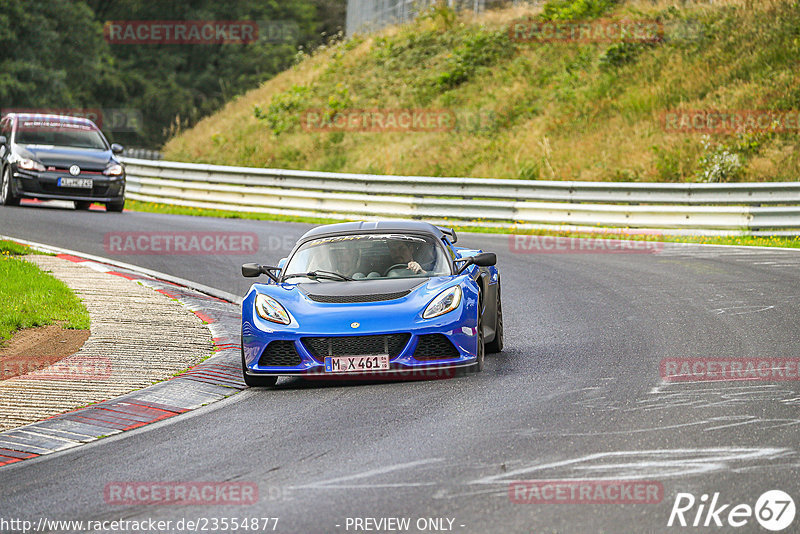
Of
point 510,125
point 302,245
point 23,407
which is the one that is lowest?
point 23,407

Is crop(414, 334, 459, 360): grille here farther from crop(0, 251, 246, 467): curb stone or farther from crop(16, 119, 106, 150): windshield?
crop(16, 119, 106, 150): windshield

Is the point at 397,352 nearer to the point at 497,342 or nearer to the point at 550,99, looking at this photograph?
the point at 497,342

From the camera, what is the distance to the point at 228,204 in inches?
1080

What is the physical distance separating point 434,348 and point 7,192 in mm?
16688

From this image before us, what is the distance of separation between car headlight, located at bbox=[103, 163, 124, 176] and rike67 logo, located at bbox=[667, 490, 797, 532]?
19266 millimetres

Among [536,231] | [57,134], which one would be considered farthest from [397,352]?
[57,134]

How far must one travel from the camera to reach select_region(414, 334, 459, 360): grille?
8664 millimetres

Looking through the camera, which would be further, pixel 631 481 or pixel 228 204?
pixel 228 204

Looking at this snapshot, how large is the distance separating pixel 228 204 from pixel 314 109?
10361mm

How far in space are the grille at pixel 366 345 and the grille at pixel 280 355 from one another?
23 centimetres

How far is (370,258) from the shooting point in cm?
988

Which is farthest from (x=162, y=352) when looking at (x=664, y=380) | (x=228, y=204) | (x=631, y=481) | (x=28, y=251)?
(x=228, y=204)

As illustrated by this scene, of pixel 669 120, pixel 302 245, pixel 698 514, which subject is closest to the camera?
pixel 698 514

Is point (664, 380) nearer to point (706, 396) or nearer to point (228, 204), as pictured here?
point (706, 396)
